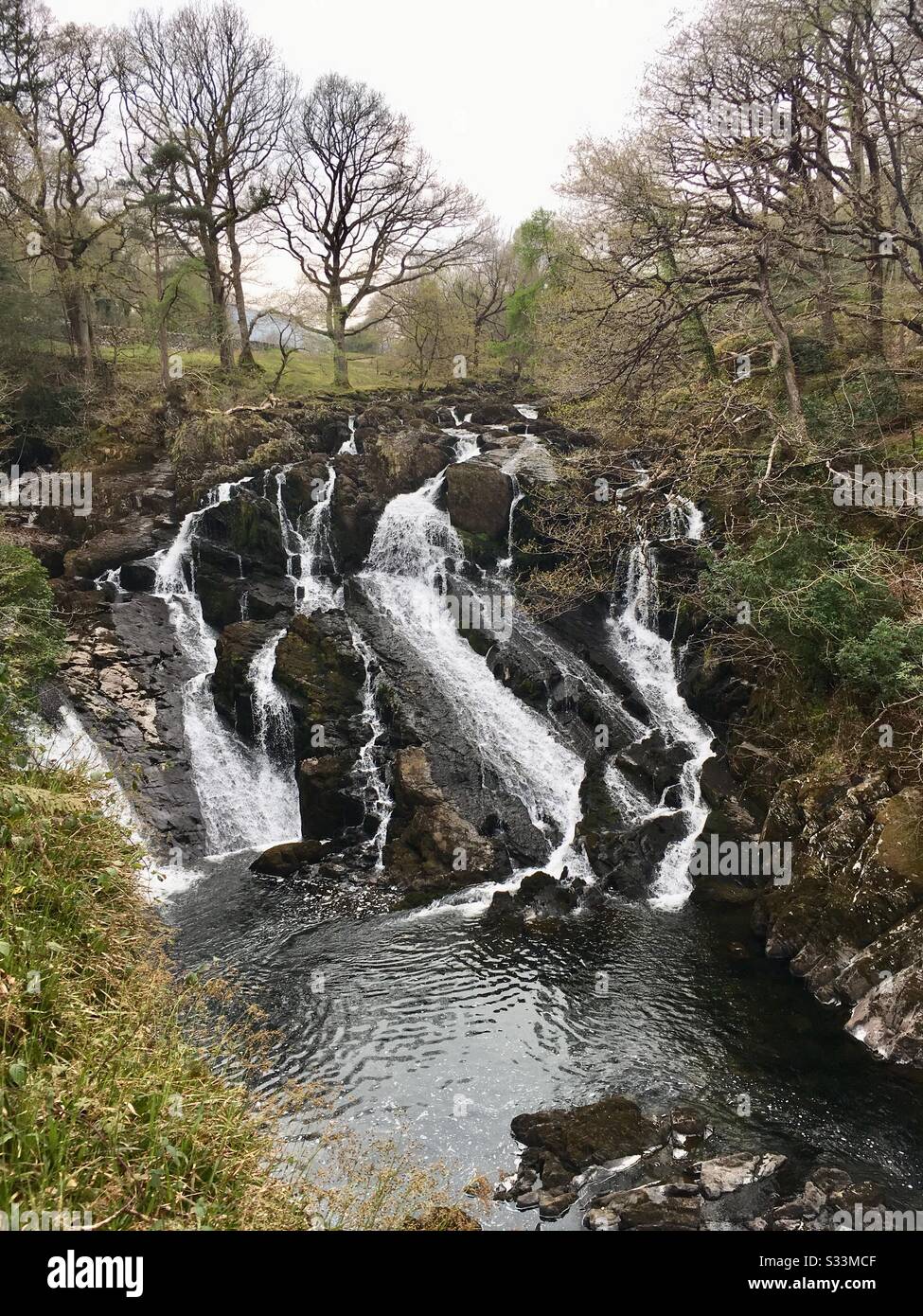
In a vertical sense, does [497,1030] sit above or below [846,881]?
below

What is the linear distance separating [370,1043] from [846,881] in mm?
7254

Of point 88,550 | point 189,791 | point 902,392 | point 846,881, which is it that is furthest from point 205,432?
point 846,881

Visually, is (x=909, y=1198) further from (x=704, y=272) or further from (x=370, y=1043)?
(x=704, y=272)

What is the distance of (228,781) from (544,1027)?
8966mm

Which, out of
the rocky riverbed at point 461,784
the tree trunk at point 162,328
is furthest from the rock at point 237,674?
the tree trunk at point 162,328

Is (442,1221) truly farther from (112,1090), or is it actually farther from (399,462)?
(399,462)

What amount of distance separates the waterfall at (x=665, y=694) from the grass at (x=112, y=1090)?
24.2 ft

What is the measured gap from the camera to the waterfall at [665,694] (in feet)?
44.0

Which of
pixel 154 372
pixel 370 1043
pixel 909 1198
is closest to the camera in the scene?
pixel 909 1198

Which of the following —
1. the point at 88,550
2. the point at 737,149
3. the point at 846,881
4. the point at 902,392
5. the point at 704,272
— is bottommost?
the point at 846,881

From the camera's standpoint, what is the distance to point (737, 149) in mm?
11586

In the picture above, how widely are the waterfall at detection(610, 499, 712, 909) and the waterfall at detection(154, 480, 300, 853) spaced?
7.51 metres

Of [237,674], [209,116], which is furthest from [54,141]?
[237,674]

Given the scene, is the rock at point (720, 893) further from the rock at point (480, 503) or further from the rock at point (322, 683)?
the rock at point (480, 503)
